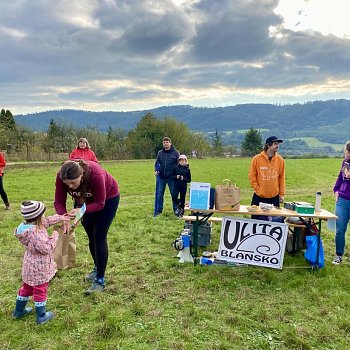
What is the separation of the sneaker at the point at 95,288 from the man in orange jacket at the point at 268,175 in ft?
10.2

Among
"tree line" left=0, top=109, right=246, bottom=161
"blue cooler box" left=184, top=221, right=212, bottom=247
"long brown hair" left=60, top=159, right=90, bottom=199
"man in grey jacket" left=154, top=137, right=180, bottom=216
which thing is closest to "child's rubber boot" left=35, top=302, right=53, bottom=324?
"long brown hair" left=60, top=159, right=90, bottom=199

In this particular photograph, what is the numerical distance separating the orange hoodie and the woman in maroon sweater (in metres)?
2.71

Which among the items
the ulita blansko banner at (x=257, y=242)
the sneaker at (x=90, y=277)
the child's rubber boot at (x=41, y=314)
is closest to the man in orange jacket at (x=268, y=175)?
the ulita blansko banner at (x=257, y=242)

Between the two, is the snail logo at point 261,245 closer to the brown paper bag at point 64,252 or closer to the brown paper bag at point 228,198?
the brown paper bag at point 228,198

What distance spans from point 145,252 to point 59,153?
32598 millimetres

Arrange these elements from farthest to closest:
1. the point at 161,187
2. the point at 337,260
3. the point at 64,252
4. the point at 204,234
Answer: the point at 161,187
the point at 204,234
the point at 337,260
the point at 64,252

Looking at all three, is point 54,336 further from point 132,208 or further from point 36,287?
point 132,208

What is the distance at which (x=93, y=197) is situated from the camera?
4.04 m

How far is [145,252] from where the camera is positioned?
248 inches

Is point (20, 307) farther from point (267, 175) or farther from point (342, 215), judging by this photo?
point (342, 215)

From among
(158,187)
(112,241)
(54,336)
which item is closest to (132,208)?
(158,187)

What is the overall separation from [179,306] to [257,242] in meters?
1.78

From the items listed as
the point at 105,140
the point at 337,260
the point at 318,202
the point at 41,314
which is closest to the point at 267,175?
the point at 318,202

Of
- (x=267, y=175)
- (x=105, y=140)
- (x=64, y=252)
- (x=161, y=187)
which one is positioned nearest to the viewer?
(x=64, y=252)
